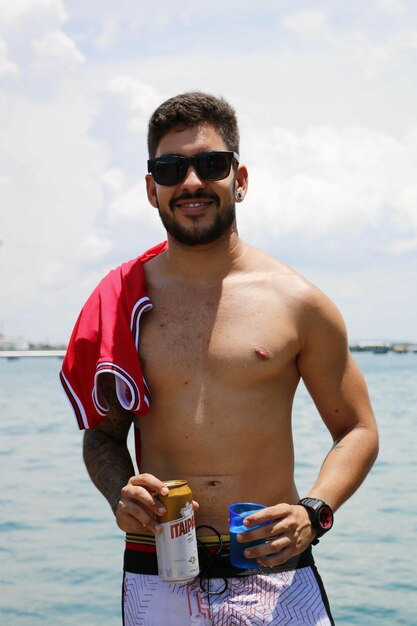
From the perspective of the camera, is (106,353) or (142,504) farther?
(106,353)

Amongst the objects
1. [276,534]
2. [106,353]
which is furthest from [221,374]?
[276,534]

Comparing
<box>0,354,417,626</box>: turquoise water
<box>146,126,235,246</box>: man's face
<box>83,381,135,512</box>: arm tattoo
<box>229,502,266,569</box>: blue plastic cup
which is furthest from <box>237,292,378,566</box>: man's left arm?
<box>0,354,417,626</box>: turquoise water

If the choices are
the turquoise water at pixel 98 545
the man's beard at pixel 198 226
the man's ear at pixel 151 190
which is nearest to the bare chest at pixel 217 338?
the man's beard at pixel 198 226

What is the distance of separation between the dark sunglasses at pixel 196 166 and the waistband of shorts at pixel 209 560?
1.07 meters

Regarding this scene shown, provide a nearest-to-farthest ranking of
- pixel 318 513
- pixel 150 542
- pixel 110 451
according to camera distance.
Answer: pixel 318 513 → pixel 150 542 → pixel 110 451

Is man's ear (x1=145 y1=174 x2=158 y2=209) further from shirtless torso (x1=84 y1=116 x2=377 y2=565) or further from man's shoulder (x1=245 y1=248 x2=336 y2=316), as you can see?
man's shoulder (x1=245 y1=248 x2=336 y2=316)

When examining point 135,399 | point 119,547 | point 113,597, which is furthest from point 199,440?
point 119,547

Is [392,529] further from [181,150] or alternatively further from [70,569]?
[181,150]

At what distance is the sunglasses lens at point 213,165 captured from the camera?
9.93 ft

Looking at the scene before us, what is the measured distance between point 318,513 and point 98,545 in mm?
8978

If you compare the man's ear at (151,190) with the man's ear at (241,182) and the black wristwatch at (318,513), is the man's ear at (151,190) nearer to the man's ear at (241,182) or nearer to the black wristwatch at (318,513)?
the man's ear at (241,182)

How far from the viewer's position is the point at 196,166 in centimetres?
303

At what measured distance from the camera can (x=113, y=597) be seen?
9406mm

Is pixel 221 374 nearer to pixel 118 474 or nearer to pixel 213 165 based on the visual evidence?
pixel 118 474
